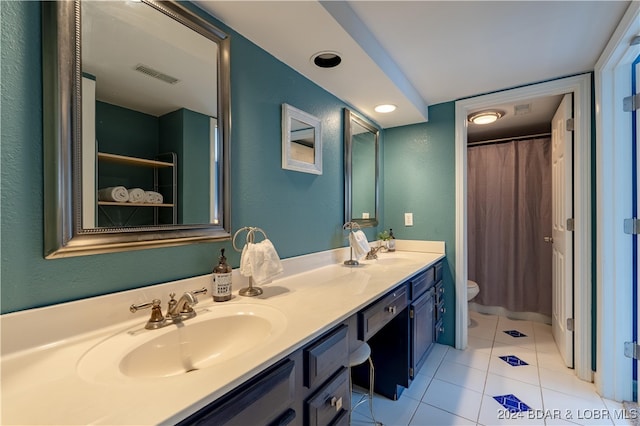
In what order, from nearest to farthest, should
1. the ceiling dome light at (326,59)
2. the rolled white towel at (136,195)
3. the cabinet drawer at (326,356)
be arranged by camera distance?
the cabinet drawer at (326,356), the rolled white towel at (136,195), the ceiling dome light at (326,59)

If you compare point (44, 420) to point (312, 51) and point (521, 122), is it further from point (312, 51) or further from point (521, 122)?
point (521, 122)

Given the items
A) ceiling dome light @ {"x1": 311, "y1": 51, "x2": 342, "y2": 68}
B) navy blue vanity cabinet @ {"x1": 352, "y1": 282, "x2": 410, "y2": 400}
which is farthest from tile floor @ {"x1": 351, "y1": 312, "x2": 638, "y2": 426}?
ceiling dome light @ {"x1": 311, "y1": 51, "x2": 342, "y2": 68}

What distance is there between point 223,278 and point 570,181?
2.39 m

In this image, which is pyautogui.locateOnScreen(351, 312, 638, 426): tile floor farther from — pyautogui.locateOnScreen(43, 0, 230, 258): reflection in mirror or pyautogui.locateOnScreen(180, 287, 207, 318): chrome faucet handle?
pyautogui.locateOnScreen(43, 0, 230, 258): reflection in mirror

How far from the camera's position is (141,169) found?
98 cm

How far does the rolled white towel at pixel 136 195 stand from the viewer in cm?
96

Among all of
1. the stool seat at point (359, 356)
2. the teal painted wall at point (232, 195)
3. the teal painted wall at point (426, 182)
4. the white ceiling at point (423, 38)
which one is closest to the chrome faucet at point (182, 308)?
the teal painted wall at point (232, 195)

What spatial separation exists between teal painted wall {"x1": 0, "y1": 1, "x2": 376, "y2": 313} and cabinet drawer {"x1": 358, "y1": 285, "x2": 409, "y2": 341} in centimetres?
56

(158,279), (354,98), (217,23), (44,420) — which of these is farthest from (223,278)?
(354,98)

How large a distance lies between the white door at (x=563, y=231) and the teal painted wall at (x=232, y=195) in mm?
1597

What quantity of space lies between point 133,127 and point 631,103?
2.58 metres

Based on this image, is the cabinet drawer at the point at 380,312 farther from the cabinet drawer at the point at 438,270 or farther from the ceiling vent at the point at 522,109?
the ceiling vent at the point at 522,109

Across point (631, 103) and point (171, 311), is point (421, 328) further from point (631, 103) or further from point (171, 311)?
point (631, 103)

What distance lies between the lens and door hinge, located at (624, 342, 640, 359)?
5.59ft
